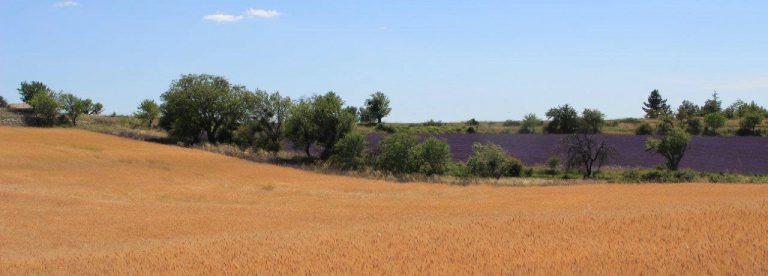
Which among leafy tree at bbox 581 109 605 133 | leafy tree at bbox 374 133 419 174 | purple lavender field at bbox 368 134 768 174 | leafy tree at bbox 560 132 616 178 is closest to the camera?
leafy tree at bbox 374 133 419 174

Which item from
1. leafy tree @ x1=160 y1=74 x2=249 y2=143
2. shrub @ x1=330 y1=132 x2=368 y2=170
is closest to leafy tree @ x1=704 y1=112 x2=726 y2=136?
shrub @ x1=330 y1=132 x2=368 y2=170

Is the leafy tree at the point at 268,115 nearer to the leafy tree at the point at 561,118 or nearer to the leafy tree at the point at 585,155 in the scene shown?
the leafy tree at the point at 585,155

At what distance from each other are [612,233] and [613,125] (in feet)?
329

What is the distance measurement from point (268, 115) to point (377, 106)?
5140 cm

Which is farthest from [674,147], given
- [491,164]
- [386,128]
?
[386,128]

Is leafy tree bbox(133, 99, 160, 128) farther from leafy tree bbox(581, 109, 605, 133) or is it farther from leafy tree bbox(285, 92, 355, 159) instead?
leafy tree bbox(581, 109, 605, 133)

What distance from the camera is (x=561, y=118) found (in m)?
104

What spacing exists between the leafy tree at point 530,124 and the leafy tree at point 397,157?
5553cm

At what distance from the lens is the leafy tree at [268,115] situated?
72438 millimetres

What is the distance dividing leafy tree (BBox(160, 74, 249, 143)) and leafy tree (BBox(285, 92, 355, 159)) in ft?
36.4

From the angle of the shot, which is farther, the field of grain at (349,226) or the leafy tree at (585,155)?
the leafy tree at (585,155)

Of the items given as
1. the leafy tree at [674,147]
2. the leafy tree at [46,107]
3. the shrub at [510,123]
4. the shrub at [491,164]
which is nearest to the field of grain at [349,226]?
the shrub at [491,164]

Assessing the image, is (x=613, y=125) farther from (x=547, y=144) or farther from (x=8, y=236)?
(x=8, y=236)

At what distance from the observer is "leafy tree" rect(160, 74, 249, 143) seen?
7388cm
